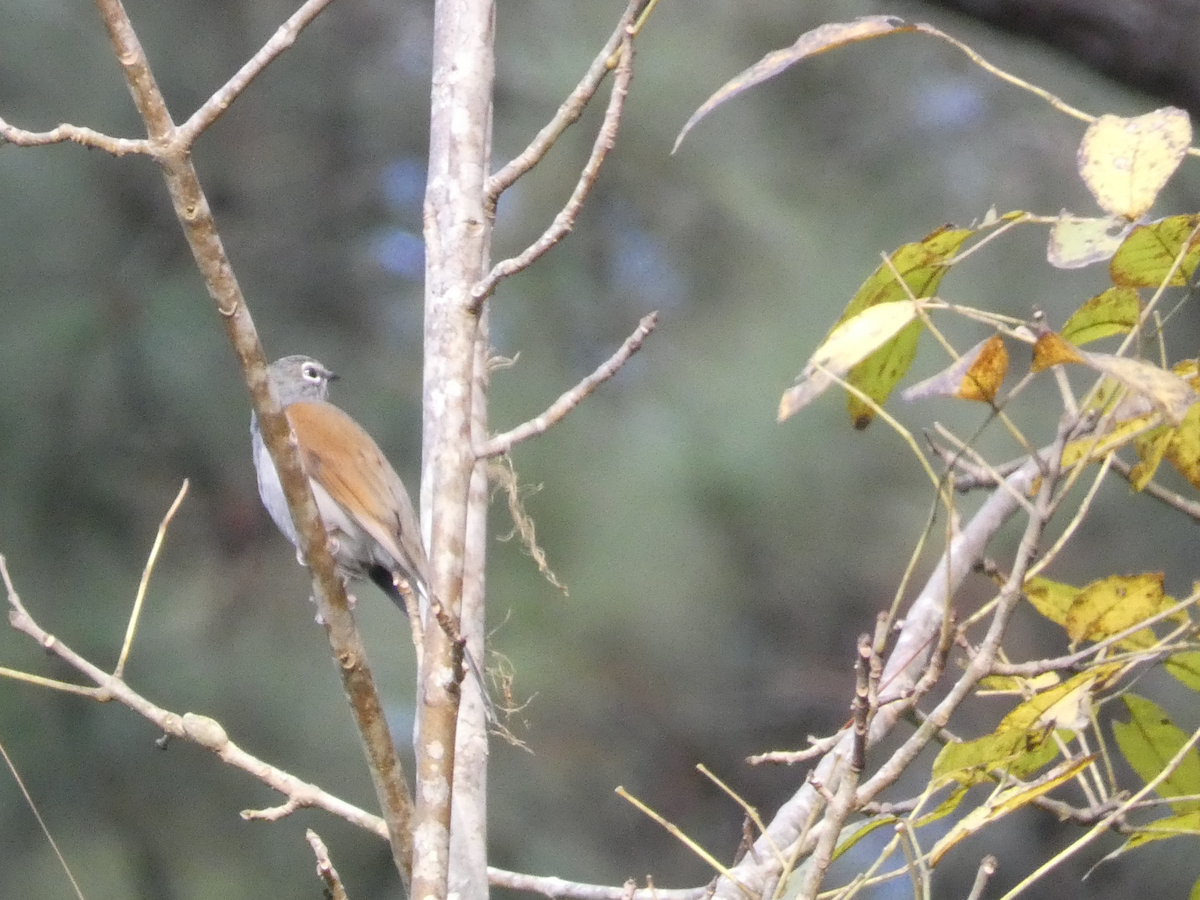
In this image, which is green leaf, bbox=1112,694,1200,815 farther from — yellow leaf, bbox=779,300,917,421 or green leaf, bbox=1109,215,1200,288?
yellow leaf, bbox=779,300,917,421

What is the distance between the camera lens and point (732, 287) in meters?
3.39

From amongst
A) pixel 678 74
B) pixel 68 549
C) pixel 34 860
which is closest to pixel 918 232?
pixel 678 74

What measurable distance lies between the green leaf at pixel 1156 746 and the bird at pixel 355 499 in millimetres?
1403

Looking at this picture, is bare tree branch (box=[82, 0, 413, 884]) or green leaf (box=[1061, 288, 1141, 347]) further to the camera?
bare tree branch (box=[82, 0, 413, 884])

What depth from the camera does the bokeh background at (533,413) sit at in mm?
2969

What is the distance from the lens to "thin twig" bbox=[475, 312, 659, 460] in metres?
1.02

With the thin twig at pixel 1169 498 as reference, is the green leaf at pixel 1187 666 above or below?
below

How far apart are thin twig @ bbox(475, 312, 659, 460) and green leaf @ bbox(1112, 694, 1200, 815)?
0.44 m

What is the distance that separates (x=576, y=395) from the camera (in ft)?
3.41

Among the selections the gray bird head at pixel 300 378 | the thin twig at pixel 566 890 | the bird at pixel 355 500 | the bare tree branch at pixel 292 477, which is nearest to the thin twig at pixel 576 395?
the bare tree branch at pixel 292 477

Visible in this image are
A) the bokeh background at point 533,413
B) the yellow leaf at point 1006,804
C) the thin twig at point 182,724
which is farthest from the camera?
the bokeh background at point 533,413

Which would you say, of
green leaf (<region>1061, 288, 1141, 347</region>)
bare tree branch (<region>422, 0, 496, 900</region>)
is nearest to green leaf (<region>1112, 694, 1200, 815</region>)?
green leaf (<region>1061, 288, 1141, 347</region>)

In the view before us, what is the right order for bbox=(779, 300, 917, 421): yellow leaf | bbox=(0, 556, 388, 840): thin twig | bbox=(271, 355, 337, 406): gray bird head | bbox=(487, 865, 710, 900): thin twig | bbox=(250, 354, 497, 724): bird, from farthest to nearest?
bbox=(271, 355, 337, 406): gray bird head < bbox=(250, 354, 497, 724): bird < bbox=(487, 865, 710, 900): thin twig < bbox=(0, 556, 388, 840): thin twig < bbox=(779, 300, 917, 421): yellow leaf

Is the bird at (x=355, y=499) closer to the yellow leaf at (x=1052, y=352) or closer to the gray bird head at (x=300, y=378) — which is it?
the gray bird head at (x=300, y=378)
